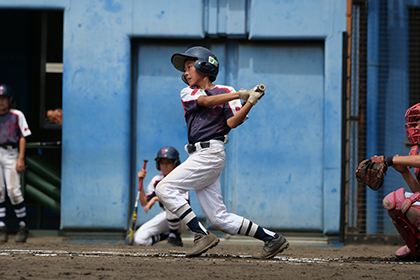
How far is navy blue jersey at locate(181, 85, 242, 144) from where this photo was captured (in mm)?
4891

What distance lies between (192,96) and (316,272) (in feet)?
5.89

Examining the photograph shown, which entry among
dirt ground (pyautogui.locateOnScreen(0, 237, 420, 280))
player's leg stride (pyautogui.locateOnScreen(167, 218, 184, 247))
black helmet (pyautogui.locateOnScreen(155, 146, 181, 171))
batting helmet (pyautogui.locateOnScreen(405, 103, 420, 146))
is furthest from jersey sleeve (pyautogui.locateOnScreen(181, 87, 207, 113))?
player's leg stride (pyautogui.locateOnScreen(167, 218, 184, 247))

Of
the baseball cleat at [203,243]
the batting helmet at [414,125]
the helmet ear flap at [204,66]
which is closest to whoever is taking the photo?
the baseball cleat at [203,243]

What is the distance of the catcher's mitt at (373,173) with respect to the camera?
461 cm

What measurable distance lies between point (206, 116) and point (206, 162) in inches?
16.6

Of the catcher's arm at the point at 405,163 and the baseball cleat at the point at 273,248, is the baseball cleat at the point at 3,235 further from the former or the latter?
the catcher's arm at the point at 405,163

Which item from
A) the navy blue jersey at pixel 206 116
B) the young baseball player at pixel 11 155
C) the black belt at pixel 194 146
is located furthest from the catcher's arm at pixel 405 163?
the young baseball player at pixel 11 155

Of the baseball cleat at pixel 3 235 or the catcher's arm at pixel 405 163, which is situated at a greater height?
the catcher's arm at pixel 405 163

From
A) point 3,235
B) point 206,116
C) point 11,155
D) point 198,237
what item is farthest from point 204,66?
point 3,235

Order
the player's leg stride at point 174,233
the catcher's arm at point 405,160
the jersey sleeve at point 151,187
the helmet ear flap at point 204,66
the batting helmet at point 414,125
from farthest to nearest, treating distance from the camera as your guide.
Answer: the jersey sleeve at point 151,187 < the player's leg stride at point 174,233 < the helmet ear flap at point 204,66 < the batting helmet at point 414,125 < the catcher's arm at point 405,160

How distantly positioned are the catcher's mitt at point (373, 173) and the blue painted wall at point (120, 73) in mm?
2852

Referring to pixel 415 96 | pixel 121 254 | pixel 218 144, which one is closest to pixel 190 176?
pixel 218 144

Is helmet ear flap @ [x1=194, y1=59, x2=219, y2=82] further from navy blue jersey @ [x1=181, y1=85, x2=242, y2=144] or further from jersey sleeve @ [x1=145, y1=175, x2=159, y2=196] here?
jersey sleeve @ [x1=145, y1=175, x2=159, y2=196]

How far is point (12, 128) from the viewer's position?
7.58 meters
